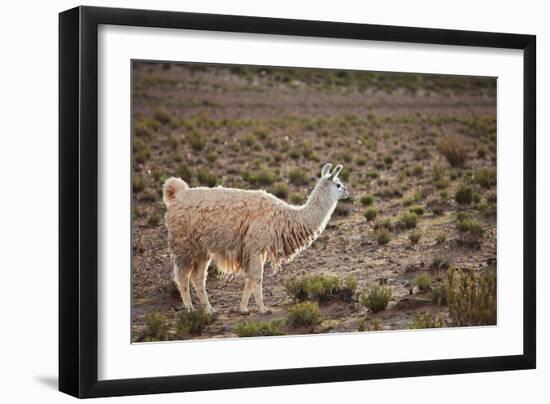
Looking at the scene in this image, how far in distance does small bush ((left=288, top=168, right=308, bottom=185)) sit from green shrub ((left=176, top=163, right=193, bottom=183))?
2.26 metres

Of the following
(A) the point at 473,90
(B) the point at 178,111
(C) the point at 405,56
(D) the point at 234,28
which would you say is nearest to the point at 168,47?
(D) the point at 234,28

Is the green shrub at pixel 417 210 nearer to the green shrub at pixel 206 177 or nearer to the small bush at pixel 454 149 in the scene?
the small bush at pixel 454 149

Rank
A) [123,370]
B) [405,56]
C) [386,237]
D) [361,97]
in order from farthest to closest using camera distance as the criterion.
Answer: [361,97] < [386,237] < [405,56] < [123,370]

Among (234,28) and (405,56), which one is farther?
(405,56)

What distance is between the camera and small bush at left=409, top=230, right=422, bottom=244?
1339 centimetres

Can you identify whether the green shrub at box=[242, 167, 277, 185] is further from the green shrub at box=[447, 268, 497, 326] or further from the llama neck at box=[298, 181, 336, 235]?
the green shrub at box=[447, 268, 497, 326]

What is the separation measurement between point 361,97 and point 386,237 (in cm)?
261

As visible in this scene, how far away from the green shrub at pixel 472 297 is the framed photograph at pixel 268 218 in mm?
20

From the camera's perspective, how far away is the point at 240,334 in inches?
448

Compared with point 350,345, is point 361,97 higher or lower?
higher

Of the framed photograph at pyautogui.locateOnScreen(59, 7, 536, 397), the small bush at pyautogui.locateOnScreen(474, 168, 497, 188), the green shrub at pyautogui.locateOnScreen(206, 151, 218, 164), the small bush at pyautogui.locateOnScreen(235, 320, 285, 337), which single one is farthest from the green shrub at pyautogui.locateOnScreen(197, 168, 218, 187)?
the small bush at pyautogui.locateOnScreen(474, 168, 497, 188)

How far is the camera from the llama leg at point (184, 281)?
11.6m

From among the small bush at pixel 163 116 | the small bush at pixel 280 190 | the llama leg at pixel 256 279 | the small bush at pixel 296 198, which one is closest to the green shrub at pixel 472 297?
the llama leg at pixel 256 279

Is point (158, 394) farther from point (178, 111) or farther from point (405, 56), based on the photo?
point (405, 56)
